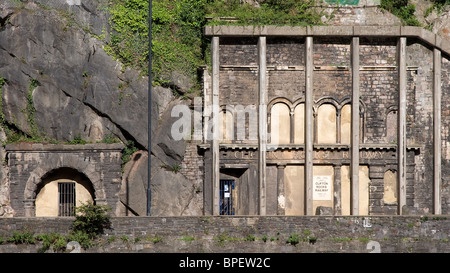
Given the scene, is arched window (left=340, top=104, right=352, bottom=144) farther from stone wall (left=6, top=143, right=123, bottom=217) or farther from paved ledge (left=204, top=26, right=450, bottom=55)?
stone wall (left=6, top=143, right=123, bottom=217)

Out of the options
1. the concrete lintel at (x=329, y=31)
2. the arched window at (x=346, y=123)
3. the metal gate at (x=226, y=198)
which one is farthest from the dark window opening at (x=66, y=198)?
the concrete lintel at (x=329, y=31)

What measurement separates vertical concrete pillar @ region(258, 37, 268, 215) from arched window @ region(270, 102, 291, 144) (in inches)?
19.3

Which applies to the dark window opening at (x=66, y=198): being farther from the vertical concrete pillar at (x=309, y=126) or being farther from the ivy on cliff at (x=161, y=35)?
the vertical concrete pillar at (x=309, y=126)

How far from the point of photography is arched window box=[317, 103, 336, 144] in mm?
33594

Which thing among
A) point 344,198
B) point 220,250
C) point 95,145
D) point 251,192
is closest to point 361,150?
point 344,198

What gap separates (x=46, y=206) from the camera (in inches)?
1289

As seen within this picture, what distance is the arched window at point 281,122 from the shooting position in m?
33.5

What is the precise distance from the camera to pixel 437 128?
109ft

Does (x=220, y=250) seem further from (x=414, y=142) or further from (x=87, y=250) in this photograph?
(x=414, y=142)

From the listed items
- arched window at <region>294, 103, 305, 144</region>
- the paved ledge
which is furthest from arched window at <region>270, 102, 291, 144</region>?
the paved ledge

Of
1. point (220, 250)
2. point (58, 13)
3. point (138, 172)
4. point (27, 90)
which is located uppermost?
point (58, 13)

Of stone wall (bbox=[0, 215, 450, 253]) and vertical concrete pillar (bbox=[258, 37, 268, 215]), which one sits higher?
vertical concrete pillar (bbox=[258, 37, 268, 215])

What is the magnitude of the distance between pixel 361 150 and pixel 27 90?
1368cm

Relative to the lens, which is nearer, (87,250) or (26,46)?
(87,250)
